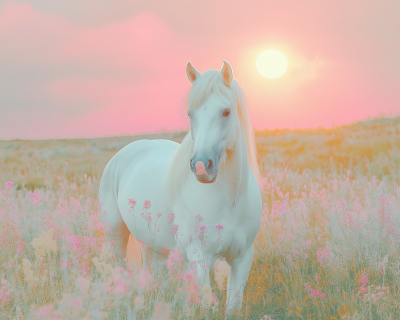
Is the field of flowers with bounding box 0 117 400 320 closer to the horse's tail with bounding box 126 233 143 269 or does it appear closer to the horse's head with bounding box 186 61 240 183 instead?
the horse's tail with bounding box 126 233 143 269

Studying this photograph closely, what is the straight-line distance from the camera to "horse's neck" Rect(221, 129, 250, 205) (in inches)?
104

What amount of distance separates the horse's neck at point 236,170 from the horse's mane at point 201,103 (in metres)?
0.15

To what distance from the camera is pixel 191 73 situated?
9.15 feet

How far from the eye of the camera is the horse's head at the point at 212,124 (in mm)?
2222

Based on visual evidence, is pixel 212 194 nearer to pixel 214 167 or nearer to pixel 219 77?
pixel 214 167

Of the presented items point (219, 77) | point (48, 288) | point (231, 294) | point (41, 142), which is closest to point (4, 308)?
point (48, 288)

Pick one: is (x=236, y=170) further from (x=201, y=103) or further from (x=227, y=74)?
(x=227, y=74)

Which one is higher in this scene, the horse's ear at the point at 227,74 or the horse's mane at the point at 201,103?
the horse's ear at the point at 227,74

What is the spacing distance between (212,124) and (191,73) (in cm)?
65

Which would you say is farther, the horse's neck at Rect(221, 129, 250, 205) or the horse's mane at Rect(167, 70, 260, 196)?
the horse's neck at Rect(221, 129, 250, 205)

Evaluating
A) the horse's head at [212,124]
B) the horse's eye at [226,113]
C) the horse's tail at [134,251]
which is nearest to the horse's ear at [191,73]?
the horse's head at [212,124]

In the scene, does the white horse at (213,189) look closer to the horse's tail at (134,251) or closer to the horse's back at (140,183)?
the horse's back at (140,183)

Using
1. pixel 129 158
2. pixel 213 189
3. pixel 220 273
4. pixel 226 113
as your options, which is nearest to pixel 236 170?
pixel 213 189

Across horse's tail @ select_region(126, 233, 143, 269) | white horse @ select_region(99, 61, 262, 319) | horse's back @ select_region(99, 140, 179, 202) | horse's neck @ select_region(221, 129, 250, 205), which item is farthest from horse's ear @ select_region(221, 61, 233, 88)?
horse's tail @ select_region(126, 233, 143, 269)
